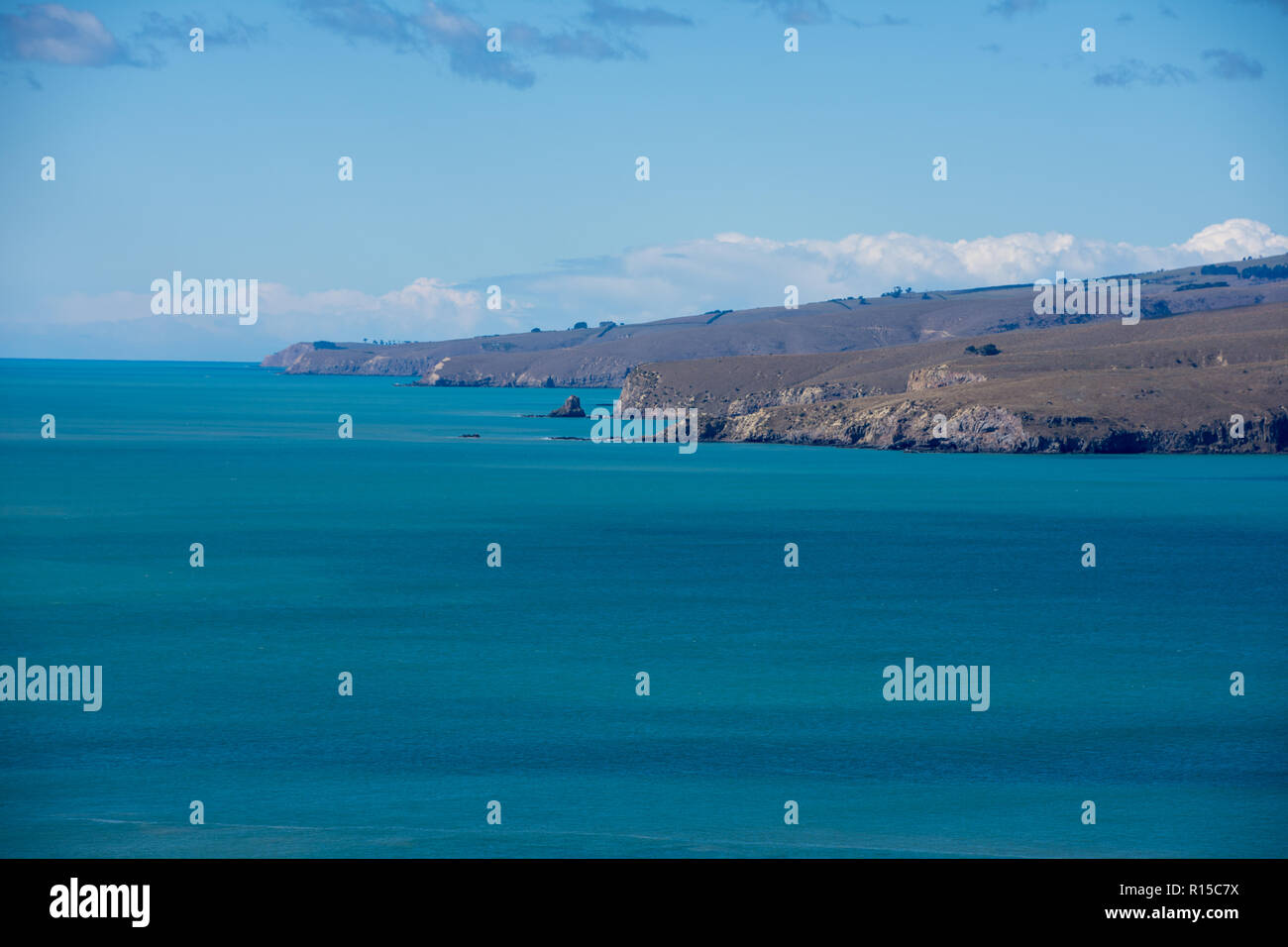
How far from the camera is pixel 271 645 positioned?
168 feet

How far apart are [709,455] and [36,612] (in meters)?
93.1

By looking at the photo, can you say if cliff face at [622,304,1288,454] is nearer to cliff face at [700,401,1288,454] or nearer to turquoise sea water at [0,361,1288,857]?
cliff face at [700,401,1288,454]

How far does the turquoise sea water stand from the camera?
101ft

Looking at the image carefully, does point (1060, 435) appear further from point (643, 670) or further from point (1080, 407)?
point (643, 670)

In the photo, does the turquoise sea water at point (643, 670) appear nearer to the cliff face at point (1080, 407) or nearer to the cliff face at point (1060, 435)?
the cliff face at point (1060, 435)

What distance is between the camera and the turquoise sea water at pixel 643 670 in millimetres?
30844

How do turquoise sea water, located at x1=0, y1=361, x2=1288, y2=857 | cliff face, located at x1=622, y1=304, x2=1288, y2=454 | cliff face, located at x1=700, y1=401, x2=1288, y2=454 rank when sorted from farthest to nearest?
cliff face, located at x1=622, y1=304, x2=1288, y2=454, cliff face, located at x1=700, y1=401, x2=1288, y2=454, turquoise sea water, located at x1=0, y1=361, x2=1288, y2=857

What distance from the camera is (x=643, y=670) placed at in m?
47.4

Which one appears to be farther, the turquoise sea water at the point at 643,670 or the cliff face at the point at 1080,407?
the cliff face at the point at 1080,407

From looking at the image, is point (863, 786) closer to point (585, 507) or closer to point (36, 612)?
point (36, 612)

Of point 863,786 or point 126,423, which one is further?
point 126,423

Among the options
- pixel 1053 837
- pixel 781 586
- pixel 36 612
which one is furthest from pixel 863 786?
pixel 36 612

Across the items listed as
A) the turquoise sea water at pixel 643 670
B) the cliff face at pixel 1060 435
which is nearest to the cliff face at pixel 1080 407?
the cliff face at pixel 1060 435

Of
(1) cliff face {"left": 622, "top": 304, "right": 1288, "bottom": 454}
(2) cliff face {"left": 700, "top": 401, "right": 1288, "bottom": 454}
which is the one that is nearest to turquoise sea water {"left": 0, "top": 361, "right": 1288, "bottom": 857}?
(2) cliff face {"left": 700, "top": 401, "right": 1288, "bottom": 454}
